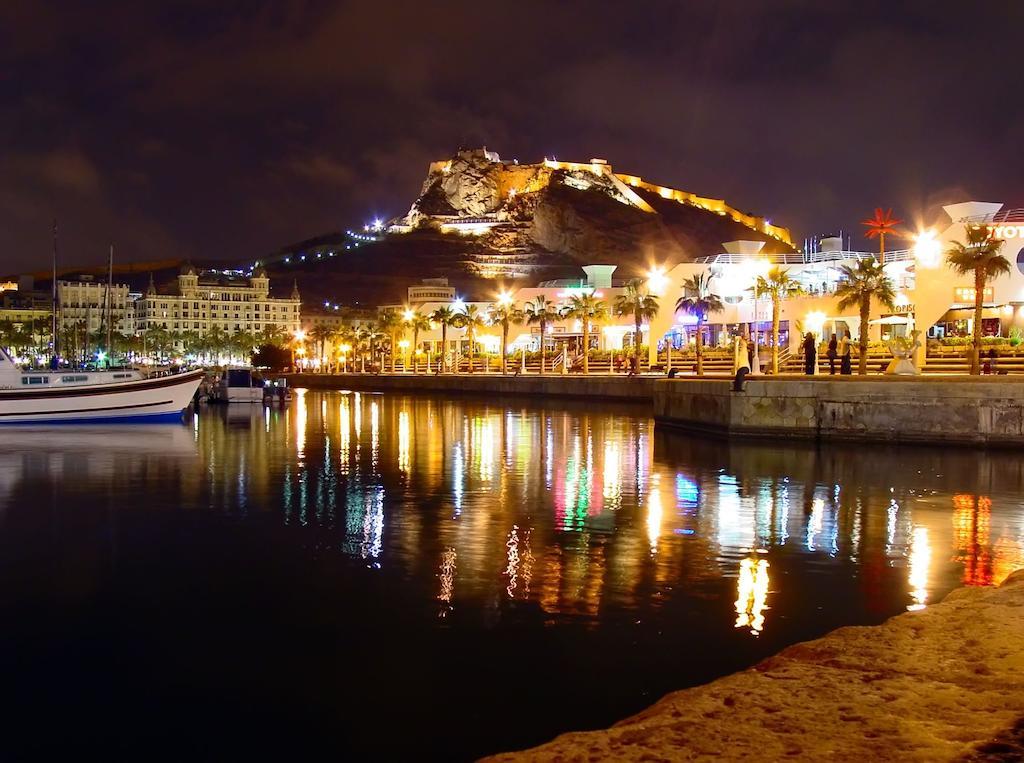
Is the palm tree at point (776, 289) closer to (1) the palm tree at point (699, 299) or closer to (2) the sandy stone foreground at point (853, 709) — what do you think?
(1) the palm tree at point (699, 299)

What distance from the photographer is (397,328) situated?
106125mm

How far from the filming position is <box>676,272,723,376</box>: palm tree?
6569cm

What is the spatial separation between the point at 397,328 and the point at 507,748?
99.9 meters

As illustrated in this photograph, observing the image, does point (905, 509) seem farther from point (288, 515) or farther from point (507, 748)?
point (507, 748)

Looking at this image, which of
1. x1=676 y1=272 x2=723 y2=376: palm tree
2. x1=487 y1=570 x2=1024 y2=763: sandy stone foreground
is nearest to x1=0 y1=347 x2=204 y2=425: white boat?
x1=676 y1=272 x2=723 y2=376: palm tree

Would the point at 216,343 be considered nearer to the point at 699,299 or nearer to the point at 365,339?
the point at 365,339

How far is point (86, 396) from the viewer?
43.0 metres

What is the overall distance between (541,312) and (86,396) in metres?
40.8

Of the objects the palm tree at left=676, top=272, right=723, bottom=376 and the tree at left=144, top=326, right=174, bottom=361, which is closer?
the palm tree at left=676, top=272, right=723, bottom=376

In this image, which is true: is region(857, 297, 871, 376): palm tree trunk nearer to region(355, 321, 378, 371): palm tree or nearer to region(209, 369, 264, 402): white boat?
region(209, 369, 264, 402): white boat

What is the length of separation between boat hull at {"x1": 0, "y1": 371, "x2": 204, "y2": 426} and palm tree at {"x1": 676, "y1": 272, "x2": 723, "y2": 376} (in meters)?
33.0

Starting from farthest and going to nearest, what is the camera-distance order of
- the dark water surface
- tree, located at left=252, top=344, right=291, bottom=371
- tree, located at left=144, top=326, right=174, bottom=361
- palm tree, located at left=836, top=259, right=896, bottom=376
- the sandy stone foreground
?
tree, located at left=144, top=326, right=174, bottom=361
tree, located at left=252, top=344, right=291, bottom=371
palm tree, located at left=836, top=259, right=896, bottom=376
the dark water surface
the sandy stone foreground

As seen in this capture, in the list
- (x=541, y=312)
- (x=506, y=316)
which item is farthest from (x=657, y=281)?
(x=506, y=316)

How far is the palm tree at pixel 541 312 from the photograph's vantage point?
78.0 metres
